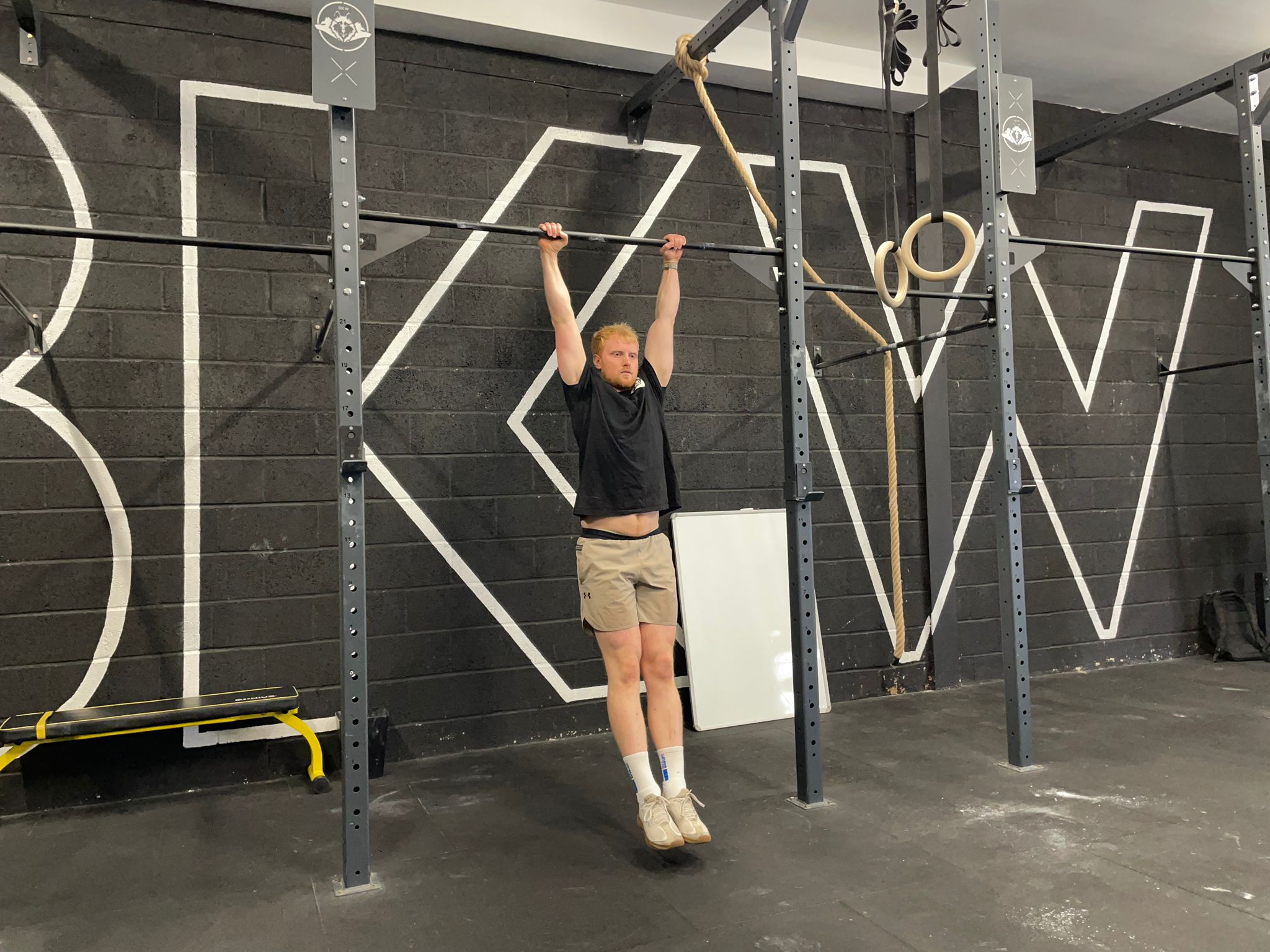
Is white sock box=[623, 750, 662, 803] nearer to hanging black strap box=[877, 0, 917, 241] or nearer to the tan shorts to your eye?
the tan shorts

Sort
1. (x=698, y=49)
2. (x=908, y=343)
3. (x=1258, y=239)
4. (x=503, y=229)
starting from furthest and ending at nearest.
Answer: (x=1258, y=239) → (x=698, y=49) → (x=908, y=343) → (x=503, y=229)

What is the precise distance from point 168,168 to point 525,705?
2.38 meters

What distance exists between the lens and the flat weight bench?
2.60 metres

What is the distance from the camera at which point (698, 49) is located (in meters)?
3.27

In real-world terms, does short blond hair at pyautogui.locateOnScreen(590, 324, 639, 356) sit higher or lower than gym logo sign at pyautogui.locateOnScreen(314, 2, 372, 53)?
lower

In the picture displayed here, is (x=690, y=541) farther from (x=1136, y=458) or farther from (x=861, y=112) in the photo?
(x=1136, y=458)

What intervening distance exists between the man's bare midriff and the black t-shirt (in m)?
0.02

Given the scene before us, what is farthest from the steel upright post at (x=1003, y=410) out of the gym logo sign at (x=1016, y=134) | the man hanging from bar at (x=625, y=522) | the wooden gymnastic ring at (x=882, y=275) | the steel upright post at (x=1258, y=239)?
the steel upright post at (x=1258, y=239)

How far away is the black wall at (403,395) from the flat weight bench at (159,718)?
16cm

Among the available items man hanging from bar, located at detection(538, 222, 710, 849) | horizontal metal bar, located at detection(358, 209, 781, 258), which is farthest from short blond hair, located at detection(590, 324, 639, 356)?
horizontal metal bar, located at detection(358, 209, 781, 258)

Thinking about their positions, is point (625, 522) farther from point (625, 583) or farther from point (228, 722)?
point (228, 722)

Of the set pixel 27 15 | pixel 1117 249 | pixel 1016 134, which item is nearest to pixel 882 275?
pixel 1016 134

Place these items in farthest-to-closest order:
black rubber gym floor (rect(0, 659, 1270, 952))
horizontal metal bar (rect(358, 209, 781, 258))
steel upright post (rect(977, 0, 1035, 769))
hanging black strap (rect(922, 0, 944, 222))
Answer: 1. steel upright post (rect(977, 0, 1035, 769))
2. hanging black strap (rect(922, 0, 944, 222))
3. horizontal metal bar (rect(358, 209, 781, 258))
4. black rubber gym floor (rect(0, 659, 1270, 952))

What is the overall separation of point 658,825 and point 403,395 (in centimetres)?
190
